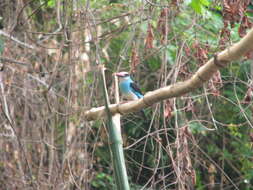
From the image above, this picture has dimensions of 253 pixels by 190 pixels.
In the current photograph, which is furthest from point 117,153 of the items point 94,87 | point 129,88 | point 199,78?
point 129,88

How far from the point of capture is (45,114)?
4.82 m

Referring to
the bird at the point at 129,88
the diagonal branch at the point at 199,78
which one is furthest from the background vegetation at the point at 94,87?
the diagonal branch at the point at 199,78

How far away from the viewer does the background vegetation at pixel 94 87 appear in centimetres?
321

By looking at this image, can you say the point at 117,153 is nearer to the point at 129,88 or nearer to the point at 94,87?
the point at 94,87

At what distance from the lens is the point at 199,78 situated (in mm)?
2102

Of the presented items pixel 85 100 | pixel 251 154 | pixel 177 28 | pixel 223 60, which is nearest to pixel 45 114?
pixel 85 100

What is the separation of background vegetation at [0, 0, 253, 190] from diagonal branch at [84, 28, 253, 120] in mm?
316

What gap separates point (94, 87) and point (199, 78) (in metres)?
1.99

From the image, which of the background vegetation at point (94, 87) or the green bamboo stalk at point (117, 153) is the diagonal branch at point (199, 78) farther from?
the background vegetation at point (94, 87)

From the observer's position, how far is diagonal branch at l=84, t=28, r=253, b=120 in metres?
1.94


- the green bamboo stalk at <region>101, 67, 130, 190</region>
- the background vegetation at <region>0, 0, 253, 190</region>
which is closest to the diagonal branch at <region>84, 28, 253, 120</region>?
the green bamboo stalk at <region>101, 67, 130, 190</region>

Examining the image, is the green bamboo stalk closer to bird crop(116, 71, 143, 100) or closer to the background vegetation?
the background vegetation

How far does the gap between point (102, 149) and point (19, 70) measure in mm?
1821

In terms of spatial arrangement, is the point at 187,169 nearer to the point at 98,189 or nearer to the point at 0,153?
the point at 0,153
